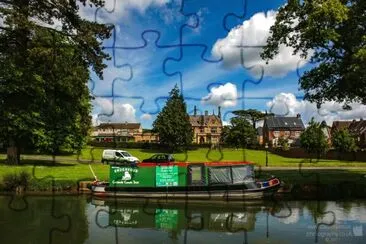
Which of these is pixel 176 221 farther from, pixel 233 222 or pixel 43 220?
pixel 43 220

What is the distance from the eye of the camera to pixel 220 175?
34.2 metres

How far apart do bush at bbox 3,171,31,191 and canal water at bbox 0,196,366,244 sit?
211cm

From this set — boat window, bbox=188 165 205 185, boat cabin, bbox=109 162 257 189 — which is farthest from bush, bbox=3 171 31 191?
boat window, bbox=188 165 205 185

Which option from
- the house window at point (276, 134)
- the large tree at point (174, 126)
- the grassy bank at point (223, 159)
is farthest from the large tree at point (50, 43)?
the house window at point (276, 134)

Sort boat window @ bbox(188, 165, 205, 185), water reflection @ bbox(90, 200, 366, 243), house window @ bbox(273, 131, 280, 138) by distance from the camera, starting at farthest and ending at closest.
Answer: house window @ bbox(273, 131, 280, 138)
boat window @ bbox(188, 165, 205, 185)
water reflection @ bbox(90, 200, 366, 243)

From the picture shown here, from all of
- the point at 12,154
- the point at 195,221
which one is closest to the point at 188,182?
the point at 195,221

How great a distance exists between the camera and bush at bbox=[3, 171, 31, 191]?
117 ft

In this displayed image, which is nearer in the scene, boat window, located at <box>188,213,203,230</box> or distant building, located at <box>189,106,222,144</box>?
boat window, located at <box>188,213,203,230</box>

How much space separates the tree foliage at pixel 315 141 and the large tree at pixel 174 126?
21502 millimetres

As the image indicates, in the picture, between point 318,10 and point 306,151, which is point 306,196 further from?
point 306,151

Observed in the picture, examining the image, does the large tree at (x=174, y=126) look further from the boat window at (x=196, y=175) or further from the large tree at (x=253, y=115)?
the boat window at (x=196, y=175)

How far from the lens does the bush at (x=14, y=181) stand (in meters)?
35.5

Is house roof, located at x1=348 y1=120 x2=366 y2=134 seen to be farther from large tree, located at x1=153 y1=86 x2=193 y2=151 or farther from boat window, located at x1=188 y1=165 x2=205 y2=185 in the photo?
boat window, located at x1=188 y1=165 x2=205 y2=185

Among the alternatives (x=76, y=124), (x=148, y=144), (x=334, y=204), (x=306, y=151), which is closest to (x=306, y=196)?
(x=334, y=204)
